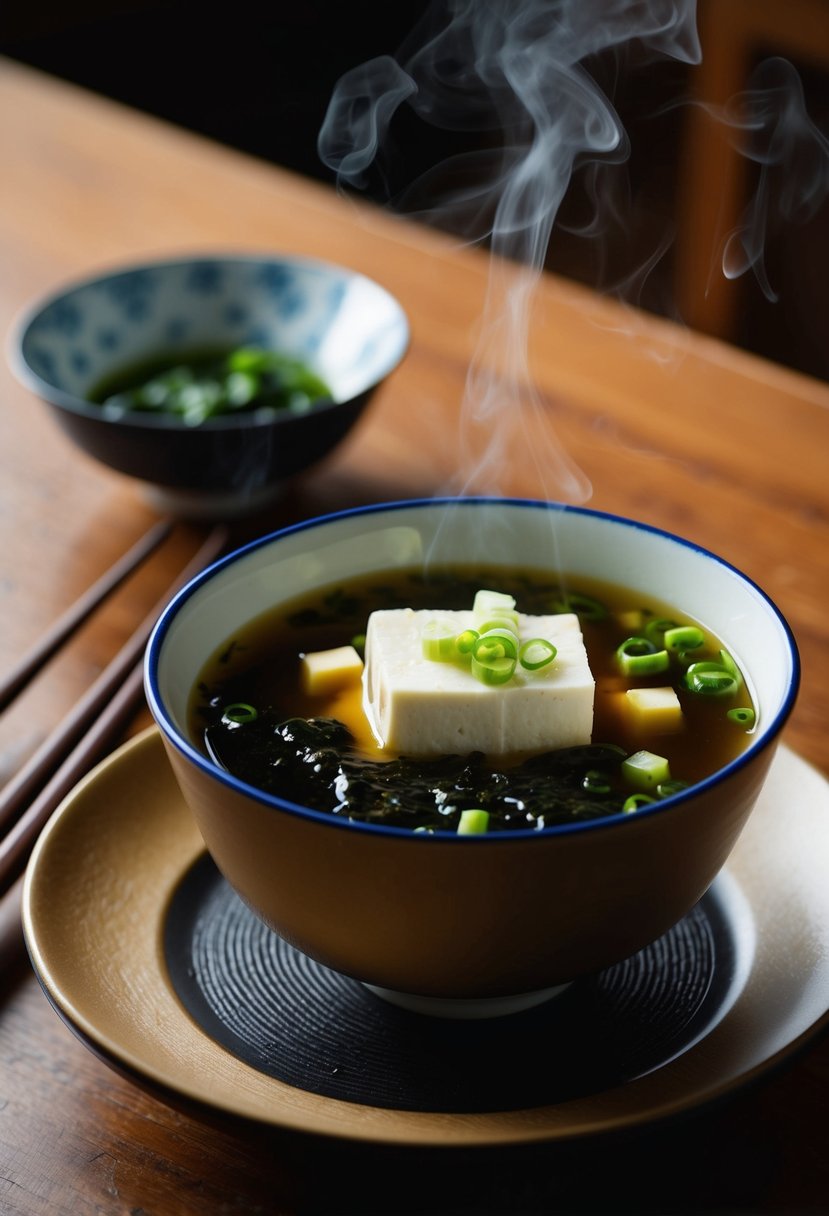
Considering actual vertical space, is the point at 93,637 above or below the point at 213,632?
below

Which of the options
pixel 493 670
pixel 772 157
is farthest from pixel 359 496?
pixel 772 157

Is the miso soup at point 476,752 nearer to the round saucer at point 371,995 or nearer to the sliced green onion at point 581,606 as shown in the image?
the sliced green onion at point 581,606

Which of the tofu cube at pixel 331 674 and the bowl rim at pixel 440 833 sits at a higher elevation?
the bowl rim at pixel 440 833

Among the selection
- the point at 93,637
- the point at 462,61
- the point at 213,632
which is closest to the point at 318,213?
the point at 462,61

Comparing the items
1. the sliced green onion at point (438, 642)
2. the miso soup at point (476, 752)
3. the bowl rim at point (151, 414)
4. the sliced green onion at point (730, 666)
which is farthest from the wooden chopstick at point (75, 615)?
the sliced green onion at point (730, 666)

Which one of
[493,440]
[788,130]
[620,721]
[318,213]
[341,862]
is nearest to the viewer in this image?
[341,862]

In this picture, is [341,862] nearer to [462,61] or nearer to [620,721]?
[620,721]

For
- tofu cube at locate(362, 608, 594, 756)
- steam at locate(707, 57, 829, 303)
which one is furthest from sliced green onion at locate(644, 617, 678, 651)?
steam at locate(707, 57, 829, 303)
